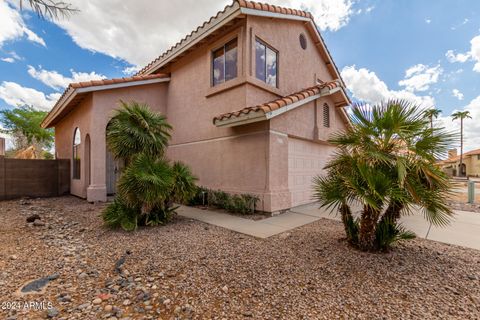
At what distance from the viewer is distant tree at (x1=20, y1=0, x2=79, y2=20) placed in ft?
10.6

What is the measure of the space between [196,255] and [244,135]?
15.4ft

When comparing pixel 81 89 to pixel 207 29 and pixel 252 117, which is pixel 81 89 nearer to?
pixel 207 29

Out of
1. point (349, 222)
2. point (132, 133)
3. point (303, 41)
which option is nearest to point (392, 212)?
point (349, 222)

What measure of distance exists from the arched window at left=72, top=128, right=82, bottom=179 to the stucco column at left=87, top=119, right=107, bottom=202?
8.04ft

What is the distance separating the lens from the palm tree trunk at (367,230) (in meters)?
4.07

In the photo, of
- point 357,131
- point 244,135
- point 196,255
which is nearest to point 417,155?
point 357,131

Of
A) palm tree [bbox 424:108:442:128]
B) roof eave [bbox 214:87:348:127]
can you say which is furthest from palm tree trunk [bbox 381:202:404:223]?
roof eave [bbox 214:87:348:127]

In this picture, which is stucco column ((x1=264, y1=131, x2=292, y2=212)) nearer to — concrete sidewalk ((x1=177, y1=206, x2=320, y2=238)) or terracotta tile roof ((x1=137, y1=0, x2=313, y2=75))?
concrete sidewalk ((x1=177, y1=206, x2=320, y2=238))

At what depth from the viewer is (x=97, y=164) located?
9352 millimetres

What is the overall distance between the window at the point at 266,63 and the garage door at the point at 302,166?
2576 mm

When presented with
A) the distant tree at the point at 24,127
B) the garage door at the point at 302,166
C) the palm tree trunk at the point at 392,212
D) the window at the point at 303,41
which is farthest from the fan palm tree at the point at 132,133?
the distant tree at the point at 24,127

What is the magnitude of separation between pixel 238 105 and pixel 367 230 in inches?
220

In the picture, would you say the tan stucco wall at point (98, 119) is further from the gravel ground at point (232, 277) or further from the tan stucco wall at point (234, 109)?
the gravel ground at point (232, 277)

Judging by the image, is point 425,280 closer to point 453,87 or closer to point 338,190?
point 338,190
